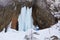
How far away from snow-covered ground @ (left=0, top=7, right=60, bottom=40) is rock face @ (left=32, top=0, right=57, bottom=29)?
57 millimetres

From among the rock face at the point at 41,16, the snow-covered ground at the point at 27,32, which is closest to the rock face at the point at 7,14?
the snow-covered ground at the point at 27,32

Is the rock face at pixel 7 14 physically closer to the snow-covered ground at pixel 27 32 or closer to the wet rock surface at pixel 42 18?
the snow-covered ground at pixel 27 32

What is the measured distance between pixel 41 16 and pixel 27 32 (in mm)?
303

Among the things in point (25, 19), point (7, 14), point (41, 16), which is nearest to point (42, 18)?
point (41, 16)

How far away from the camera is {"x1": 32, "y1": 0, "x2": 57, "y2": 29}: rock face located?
2.22 meters

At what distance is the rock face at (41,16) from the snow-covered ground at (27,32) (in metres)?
0.06

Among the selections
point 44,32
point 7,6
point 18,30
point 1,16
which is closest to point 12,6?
point 7,6

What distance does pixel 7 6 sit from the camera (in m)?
2.13

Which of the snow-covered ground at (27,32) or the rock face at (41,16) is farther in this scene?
the rock face at (41,16)

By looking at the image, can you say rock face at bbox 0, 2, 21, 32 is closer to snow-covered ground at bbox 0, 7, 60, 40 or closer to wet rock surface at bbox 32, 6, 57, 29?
snow-covered ground at bbox 0, 7, 60, 40

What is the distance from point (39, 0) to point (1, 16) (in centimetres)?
58

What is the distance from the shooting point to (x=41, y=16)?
2246 mm

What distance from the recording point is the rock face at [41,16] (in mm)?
2223

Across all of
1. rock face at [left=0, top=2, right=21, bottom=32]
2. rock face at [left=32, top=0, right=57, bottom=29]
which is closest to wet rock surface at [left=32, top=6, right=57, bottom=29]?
rock face at [left=32, top=0, right=57, bottom=29]
